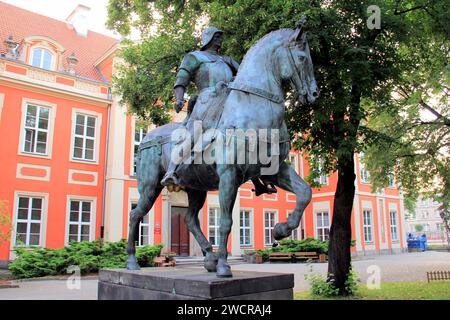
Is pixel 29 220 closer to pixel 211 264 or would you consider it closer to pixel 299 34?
pixel 211 264

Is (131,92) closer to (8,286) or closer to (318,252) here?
(8,286)

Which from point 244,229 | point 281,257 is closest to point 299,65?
point 281,257

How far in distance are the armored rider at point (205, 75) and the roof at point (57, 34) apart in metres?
18.6

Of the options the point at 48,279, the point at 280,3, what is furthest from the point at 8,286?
the point at 280,3

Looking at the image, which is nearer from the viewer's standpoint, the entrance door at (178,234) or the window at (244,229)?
the entrance door at (178,234)

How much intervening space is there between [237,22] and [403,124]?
361 inches

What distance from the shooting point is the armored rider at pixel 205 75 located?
4.23m

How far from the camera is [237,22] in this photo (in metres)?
7.86

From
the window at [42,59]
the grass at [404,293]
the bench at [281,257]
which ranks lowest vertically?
the grass at [404,293]

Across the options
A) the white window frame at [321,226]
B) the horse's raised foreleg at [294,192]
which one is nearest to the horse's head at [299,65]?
the horse's raised foreleg at [294,192]

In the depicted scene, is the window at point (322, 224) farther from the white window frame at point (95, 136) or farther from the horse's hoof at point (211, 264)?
the horse's hoof at point (211, 264)

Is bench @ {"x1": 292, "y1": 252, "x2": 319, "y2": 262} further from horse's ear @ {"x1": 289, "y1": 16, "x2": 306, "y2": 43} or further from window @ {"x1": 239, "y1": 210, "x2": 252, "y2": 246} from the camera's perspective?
horse's ear @ {"x1": 289, "y1": 16, "x2": 306, "y2": 43}

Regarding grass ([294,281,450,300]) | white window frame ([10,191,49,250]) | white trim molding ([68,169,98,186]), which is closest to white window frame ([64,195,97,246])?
white trim molding ([68,169,98,186])

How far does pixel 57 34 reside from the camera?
24234 millimetres
